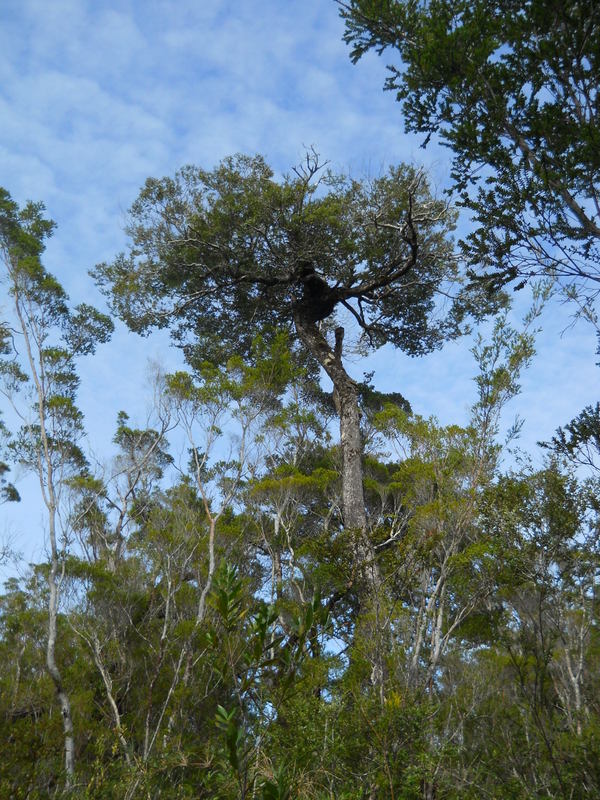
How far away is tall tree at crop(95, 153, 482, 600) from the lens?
1273 centimetres

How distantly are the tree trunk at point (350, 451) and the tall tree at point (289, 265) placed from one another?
4cm

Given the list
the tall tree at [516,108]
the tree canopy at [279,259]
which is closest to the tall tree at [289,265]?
the tree canopy at [279,259]

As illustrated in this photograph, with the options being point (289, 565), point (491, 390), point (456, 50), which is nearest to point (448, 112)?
point (456, 50)

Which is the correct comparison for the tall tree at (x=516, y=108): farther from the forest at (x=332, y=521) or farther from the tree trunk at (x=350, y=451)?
the tree trunk at (x=350, y=451)

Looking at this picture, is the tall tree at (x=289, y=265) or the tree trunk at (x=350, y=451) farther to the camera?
the tall tree at (x=289, y=265)

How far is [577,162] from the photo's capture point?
4867 millimetres

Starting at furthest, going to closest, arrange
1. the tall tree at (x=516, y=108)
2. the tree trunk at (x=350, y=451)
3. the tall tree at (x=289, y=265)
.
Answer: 1. the tall tree at (x=289, y=265)
2. the tree trunk at (x=350, y=451)
3. the tall tree at (x=516, y=108)

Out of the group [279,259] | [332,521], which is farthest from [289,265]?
[332,521]

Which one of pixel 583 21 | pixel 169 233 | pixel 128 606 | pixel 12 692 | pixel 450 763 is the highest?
pixel 169 233

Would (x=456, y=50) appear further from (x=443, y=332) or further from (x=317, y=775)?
(x=443, y=332)

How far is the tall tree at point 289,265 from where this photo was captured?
12.7 meters

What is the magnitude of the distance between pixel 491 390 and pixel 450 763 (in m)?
4.00

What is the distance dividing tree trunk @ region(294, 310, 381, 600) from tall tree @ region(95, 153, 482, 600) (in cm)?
4

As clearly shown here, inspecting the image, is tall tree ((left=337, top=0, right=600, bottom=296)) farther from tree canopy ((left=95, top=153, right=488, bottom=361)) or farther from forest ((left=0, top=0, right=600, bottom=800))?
tree canopy ((left=95, top=153, right=488, bottom=361))
